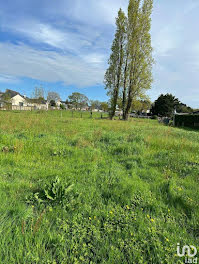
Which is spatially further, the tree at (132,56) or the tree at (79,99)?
the tree at (79,99)

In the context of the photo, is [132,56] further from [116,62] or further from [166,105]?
[166,105]

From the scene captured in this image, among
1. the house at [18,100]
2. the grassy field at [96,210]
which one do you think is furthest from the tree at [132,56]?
the house at [18,100]

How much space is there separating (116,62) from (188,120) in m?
14.7

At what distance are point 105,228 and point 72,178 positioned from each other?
53.7 inches

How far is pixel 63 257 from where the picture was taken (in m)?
1.44

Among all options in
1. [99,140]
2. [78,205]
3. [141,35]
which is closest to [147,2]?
[141,35]

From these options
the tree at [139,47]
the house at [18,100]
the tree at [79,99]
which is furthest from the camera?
the tree at [79,99]

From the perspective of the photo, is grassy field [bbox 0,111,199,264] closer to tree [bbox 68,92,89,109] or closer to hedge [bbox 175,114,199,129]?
hedge [bbox 175,114,199,129]

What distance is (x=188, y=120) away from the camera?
2030cm

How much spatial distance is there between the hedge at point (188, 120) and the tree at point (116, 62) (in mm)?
11315

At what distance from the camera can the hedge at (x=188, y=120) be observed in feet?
61.4

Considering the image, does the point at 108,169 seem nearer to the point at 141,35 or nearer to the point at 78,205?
the point at 78,205

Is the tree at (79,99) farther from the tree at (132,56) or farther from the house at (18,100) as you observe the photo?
the tree at (132,56)

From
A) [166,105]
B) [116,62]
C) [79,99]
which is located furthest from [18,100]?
[166,105]
